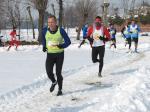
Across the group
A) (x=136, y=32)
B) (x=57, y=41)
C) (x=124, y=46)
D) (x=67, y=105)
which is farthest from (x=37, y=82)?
(x=124, y=46)

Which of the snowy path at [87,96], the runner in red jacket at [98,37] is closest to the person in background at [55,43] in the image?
the snowy path at [87,96]

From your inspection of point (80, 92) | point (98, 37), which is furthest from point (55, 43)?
point (98, 37)

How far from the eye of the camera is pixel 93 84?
11.4 metres

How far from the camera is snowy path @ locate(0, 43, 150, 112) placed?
7352 mm

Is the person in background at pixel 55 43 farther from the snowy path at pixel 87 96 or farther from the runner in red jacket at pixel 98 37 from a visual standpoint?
the runner in red jacket at pixel 98 37

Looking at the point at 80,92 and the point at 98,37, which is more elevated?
the point at 98,37

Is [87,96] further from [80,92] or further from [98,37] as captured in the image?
[98,37]

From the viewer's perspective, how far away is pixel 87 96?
953 cm

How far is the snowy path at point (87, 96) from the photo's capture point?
7.35 m

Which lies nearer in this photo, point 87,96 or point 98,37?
point 87,96

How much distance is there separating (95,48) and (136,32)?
10.3 m

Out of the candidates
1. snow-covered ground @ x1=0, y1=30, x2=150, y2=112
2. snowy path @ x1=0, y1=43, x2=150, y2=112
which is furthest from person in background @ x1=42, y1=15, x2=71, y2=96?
snow-covered ground @ x1=0, y1=30, x2=150, y2=112

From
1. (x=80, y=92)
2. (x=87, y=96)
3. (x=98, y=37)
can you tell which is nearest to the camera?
(x=87, y=96)

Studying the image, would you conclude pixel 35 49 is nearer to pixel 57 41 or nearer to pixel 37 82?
pixel 37 82
